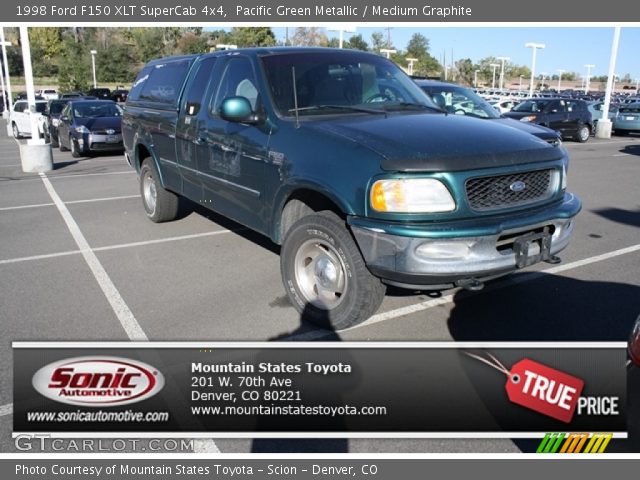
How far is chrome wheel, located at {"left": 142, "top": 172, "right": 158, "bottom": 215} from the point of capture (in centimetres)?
755

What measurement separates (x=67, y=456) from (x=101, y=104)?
16.3 m

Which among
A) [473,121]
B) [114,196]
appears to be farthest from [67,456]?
[114,196]

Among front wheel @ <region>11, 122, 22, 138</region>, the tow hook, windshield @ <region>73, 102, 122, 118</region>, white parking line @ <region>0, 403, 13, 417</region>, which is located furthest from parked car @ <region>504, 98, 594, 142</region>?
white parking line @ <region>0, 403, 13, 417</region>

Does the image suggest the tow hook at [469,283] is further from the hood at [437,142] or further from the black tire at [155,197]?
the black tire at [155,197]

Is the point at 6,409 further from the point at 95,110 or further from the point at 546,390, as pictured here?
the point at 95,110

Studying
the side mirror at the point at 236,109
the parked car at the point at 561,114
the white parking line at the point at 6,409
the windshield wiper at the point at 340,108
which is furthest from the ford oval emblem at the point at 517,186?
the parked car at the point at 561,114

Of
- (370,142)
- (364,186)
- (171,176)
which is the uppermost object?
(370,142)

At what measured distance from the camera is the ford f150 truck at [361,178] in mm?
3609

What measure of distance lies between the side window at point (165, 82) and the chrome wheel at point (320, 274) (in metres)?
2.91

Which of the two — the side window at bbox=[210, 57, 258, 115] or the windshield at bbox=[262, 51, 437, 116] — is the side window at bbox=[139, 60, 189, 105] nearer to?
the side window at bbox=[210, 57, 258, 115]

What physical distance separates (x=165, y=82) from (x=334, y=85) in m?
2.72

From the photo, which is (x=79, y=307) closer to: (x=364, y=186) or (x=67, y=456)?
(x=67, y=456)
